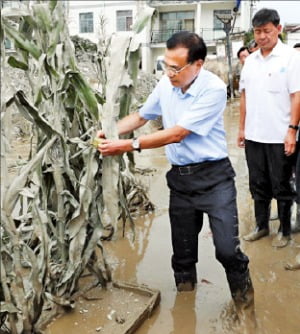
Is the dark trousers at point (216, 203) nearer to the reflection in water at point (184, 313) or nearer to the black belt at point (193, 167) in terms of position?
the black belt at point (193, 167)

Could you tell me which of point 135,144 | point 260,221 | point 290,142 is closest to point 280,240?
point 260,221

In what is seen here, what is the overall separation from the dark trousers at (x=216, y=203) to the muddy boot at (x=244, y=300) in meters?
0.02

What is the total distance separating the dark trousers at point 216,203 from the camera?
2.56 m

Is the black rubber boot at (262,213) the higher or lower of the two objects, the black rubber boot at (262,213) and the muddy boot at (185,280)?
the higher

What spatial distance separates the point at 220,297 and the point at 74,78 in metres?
1.57

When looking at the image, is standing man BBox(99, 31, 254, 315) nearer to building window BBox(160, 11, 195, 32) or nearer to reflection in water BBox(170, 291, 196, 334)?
reflection in water BBox(170, 291, 196, 334)

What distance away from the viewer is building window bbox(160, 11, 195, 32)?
102ft

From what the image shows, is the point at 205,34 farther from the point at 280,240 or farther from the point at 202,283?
the point at 202,283

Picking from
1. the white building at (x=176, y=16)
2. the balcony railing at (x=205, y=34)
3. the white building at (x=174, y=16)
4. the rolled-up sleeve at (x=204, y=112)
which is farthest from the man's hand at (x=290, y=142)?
the balcony railing at (x=205, y=34)

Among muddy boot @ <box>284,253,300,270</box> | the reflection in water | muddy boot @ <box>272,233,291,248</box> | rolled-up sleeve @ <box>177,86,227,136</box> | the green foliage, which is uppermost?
the green foliage

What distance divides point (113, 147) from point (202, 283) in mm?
1210

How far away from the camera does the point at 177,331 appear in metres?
2.57

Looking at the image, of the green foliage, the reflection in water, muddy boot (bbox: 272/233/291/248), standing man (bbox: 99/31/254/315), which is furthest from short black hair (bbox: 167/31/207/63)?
muddy boot (bbox: 272/233/291/248)

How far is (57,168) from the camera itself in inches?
97.5
